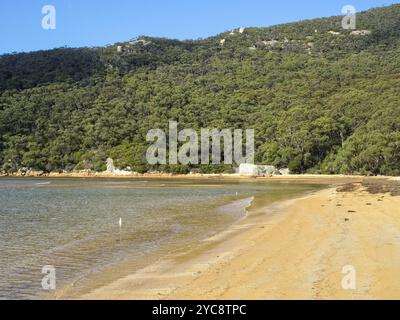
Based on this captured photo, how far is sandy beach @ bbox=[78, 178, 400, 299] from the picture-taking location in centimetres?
852

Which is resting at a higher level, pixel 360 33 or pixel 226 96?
pixel 360 33

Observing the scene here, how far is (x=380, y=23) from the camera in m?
144

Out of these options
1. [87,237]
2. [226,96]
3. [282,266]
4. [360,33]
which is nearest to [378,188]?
[87,237]

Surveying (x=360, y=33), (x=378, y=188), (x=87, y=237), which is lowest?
(x=378, y=188)

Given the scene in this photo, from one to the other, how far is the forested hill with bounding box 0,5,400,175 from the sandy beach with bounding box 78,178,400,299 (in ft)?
193

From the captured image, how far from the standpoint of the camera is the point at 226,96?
123375mm

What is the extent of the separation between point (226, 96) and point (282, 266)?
114 metres

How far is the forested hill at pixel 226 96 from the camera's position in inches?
3430

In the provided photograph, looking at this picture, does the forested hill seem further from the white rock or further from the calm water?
the calm water

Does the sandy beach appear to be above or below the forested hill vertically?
below

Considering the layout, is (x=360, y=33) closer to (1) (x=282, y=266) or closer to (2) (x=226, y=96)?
(2) (x=226, y=96)

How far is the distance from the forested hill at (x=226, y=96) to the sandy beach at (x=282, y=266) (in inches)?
2313

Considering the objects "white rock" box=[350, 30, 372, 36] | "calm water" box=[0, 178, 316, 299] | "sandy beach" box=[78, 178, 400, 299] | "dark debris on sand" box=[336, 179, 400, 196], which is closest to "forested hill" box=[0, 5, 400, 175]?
"white rock" box=[350, 30, 372, 36]
